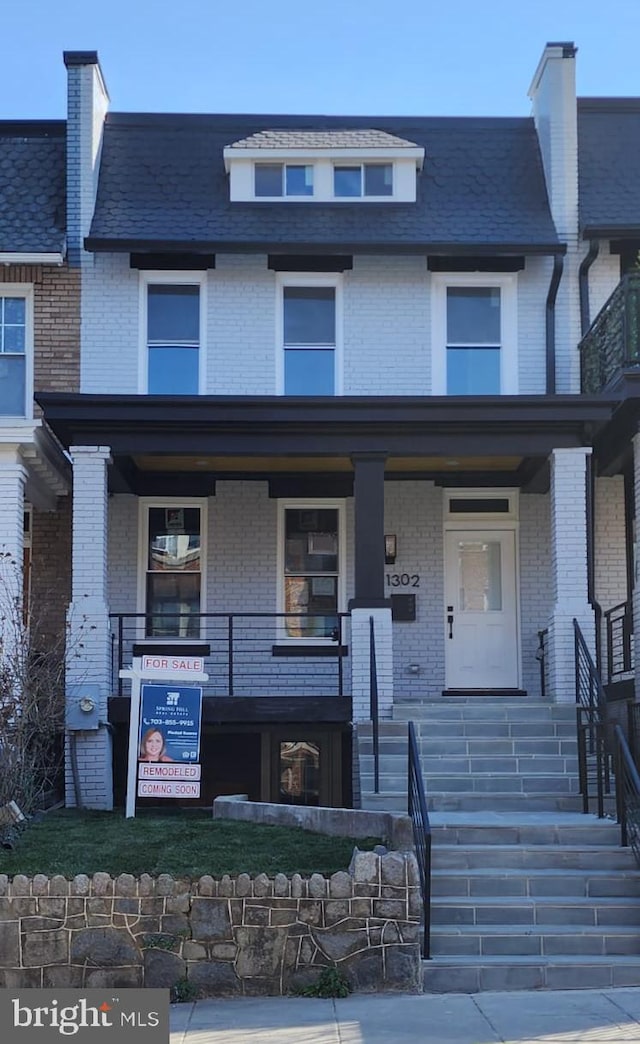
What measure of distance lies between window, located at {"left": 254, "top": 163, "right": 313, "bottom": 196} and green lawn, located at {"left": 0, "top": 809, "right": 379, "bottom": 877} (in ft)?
28.3

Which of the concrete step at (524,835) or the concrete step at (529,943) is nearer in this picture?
the concrete step at (529,943)

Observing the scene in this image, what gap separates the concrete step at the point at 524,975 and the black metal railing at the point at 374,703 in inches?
137

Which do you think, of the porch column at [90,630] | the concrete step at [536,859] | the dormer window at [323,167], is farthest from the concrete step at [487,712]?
the dormer window at [323,167]

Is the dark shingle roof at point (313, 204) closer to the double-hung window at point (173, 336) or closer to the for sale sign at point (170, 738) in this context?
the double-hung window at point (173, 336)

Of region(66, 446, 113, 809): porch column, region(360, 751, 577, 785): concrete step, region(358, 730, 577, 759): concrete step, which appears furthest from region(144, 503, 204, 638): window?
region(360, 751, 577, 785): concrete step

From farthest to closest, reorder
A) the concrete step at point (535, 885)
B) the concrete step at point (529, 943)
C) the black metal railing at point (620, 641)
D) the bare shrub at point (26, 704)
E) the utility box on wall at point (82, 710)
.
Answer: the black metal railing at point (620, 641) → the utility box on wall at point (82, 710) → the bare shrub at point (26, 704) → the concrete step at point (535, 885) → the concrete step at point (529, 943)

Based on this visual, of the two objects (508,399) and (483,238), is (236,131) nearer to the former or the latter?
(483,238)


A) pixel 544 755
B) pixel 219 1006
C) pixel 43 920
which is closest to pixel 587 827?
pixel 544 755

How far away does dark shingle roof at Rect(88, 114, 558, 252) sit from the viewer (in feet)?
55.3

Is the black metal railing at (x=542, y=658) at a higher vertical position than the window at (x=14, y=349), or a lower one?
lower

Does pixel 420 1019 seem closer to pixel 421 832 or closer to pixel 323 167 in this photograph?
pixel 421 832

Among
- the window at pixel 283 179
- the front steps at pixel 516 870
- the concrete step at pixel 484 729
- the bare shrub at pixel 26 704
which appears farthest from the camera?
the window at pixel 283 179

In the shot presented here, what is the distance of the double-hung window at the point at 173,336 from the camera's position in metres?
17.0

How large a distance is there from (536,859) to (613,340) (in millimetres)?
6692
